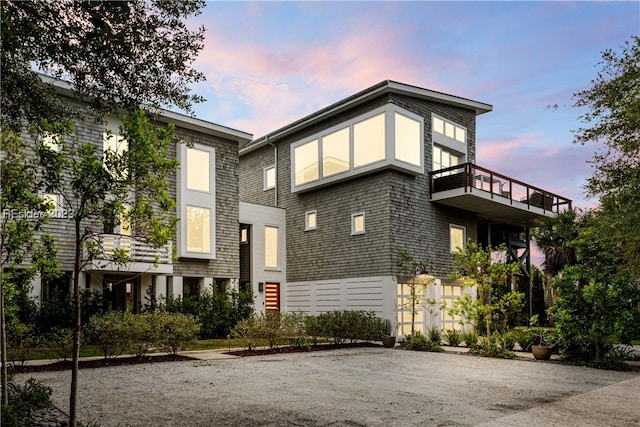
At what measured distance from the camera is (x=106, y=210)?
4.98m

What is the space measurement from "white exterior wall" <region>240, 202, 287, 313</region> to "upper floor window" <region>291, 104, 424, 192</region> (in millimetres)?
1894

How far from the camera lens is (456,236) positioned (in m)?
22.9

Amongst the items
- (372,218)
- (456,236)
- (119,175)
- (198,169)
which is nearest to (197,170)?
(198,169)

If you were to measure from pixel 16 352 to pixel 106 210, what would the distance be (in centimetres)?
788

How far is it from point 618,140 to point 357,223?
1160 cm

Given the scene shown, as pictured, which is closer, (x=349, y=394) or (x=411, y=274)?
(x=349, y=394)

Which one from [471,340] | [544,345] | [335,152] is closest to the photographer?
[544,345]

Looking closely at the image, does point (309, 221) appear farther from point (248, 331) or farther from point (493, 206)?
point (248, 331)

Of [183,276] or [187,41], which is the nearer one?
[187,41]

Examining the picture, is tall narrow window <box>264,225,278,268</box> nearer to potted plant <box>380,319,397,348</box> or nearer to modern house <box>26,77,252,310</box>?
modern house <box>26,77,252,310</box>

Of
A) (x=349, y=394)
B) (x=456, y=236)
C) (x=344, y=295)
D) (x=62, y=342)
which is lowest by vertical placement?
(x=349, y=394)

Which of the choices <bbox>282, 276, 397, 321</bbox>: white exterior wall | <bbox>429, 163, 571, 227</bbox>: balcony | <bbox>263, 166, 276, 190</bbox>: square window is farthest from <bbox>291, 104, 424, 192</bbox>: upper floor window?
<bbox>282, 276, 397, 321</bbox>: white exterior wall

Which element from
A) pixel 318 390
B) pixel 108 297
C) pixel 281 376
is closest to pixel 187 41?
pixel 318 390

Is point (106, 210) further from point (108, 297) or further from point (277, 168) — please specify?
point (277, 168)
